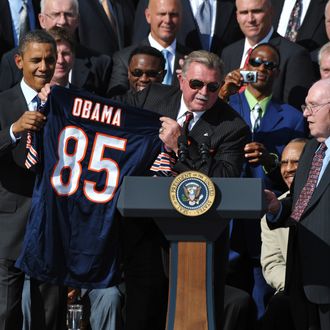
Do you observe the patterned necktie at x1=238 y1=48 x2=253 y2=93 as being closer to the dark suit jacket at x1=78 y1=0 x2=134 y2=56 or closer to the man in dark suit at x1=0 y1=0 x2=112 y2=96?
the man in dark suit at x1=0 y1=0 x2=112 y2=96

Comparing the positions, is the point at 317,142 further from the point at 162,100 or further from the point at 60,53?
the point at 60,53

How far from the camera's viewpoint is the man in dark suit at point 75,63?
8719 mm

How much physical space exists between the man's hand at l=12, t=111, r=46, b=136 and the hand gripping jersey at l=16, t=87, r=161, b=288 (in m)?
0.09

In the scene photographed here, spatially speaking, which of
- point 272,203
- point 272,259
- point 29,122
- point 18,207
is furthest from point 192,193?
point 272,259

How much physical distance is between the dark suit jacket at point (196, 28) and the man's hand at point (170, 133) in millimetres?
3160

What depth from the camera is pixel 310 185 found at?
673 centimetres

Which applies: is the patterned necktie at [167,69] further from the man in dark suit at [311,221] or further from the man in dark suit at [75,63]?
the man in dark suit at [311,221]

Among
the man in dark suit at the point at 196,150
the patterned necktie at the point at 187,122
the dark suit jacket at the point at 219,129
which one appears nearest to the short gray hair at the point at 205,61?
the man in dark suit at the point at 196,150

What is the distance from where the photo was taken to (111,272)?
23.3 feet

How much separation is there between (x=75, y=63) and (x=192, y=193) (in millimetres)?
3176

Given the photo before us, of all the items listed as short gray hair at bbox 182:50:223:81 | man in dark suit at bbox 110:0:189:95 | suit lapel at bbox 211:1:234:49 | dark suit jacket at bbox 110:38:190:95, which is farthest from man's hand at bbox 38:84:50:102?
suit lapel at bbox 211:1:234:49

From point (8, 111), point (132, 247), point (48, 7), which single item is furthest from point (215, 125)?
point (48, 7)

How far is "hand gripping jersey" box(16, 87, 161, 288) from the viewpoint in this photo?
23.2 ft

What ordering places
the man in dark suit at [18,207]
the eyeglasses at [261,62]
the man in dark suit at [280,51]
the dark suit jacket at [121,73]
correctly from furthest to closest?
1. the man in dark suit at [280,51]
2. the dark suit jacket at [121,73]
3. the eyeglasses at [261,62]
4. the man in dark suit at [18,207]
